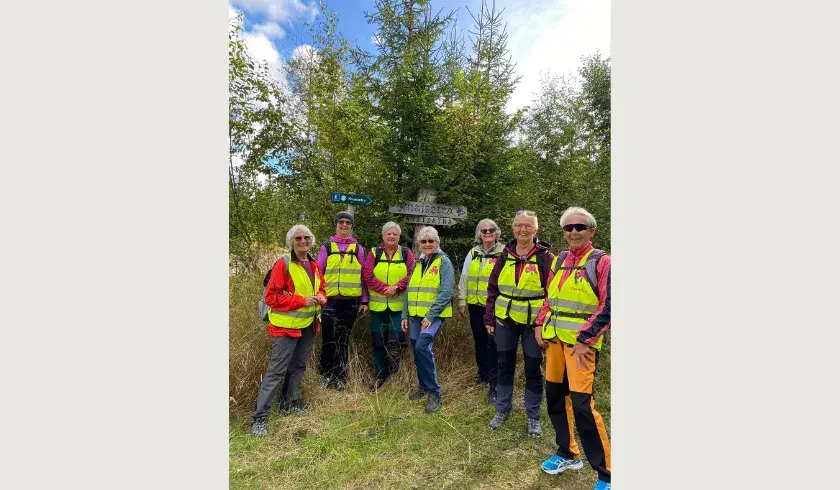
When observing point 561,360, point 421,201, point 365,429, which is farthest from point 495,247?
point 365,429

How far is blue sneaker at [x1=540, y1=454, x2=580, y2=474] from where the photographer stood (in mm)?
Result: 3193

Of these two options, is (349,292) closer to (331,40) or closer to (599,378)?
(599,378)

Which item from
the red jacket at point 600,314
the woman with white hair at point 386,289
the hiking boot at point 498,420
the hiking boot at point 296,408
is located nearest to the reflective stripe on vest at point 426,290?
the woman with white hair at point 386,289

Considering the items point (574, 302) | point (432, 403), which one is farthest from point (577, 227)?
point (432, 403)

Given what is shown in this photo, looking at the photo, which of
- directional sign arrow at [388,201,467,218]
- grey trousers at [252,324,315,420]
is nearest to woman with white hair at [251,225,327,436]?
grey trousers at [252,324,315,420]

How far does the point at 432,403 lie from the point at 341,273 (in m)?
1.92

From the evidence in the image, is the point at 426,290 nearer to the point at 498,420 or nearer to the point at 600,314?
the point at 498,420

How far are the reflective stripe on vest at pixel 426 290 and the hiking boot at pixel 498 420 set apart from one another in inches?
46.4

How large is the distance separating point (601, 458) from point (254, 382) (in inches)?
144

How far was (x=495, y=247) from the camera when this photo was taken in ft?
16.0

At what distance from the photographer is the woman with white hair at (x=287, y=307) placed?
386 centimetres

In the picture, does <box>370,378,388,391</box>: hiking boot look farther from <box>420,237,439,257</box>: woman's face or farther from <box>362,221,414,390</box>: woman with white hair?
<box>420,237,439,257</box>: woman's face

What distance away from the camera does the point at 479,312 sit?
495 cm

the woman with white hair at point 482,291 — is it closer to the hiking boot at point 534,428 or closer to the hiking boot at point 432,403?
the hiking boot at point 432,403
